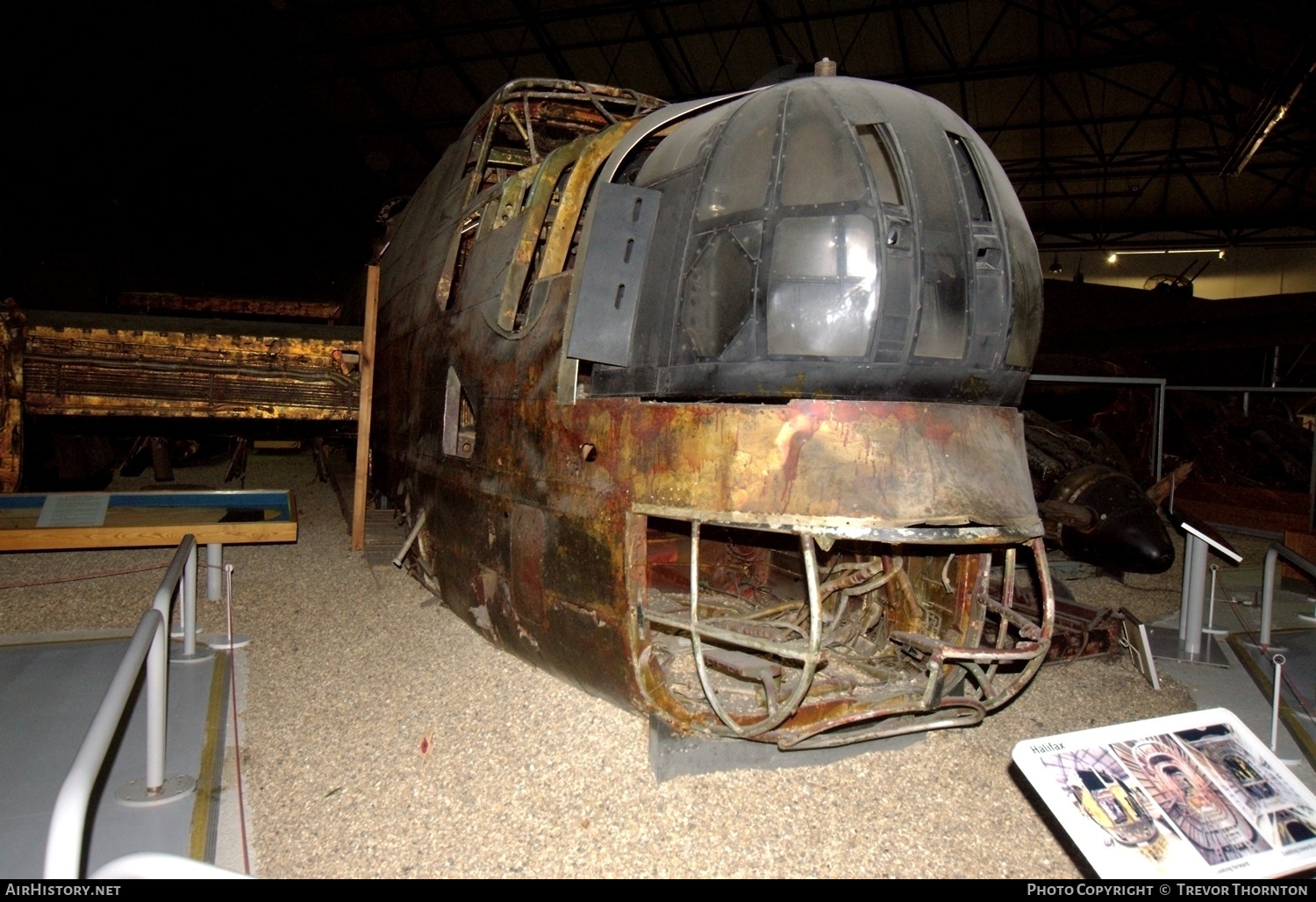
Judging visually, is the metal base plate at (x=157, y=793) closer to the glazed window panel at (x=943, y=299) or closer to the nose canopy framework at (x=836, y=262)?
the nose canopy framework at (x=836, y=262)

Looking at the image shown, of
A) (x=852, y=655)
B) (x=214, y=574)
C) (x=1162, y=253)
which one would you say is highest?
(x=1162, y=253)

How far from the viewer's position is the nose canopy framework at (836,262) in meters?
2.35

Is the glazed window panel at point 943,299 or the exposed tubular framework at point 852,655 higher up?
the glazed window panel at point 943,299

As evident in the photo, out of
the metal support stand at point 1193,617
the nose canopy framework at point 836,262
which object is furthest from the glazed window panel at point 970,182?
the metal support stand at point 1193,617

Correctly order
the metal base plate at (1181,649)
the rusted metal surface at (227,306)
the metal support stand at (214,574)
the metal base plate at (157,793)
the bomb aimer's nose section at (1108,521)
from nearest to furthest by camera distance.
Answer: the metal base plate at (157,793) → the metal base plate at (1181,649) → the metal support stand at (214,574) → the bomb aimer's nose section at (1108,521) → the rusted metal surface at (227,306)

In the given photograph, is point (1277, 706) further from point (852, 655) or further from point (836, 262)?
point (836, 262)

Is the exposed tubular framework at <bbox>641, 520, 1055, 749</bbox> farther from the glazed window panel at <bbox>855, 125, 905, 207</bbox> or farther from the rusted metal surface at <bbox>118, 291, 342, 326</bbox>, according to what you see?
the rusted metal surface at <bbox>118, 291, 342, 326</bbox>

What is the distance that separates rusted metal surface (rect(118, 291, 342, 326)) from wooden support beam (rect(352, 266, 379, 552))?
521 cm

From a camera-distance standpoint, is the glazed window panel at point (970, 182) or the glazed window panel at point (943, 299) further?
the glazed window panel at point (970, 182)

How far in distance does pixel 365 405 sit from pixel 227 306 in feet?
20.9

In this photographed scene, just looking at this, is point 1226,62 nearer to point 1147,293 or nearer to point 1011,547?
point 1147,293

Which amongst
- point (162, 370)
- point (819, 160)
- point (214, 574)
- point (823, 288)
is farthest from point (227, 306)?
point (823, 288)

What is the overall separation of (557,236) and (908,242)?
1434 millimetres

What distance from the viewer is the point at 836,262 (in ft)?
7.66
